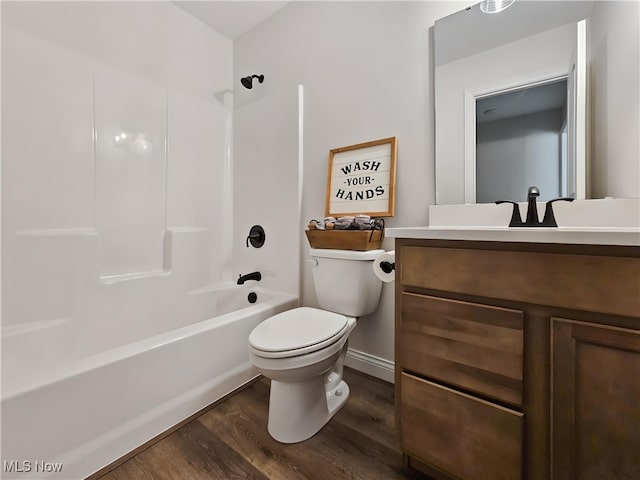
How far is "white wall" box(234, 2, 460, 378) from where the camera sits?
1.48 meters

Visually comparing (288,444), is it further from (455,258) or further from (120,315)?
(120,315)

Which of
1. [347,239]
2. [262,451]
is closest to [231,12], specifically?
[347,239]

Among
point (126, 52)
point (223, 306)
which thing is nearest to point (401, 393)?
point (223, 306)

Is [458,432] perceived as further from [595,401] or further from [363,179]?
[363,179]

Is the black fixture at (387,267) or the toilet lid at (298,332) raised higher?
the black fixture at (387,267)

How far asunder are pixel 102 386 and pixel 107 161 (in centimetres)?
125

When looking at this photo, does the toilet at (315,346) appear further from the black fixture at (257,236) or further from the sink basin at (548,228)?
the black fixture at (257,236)

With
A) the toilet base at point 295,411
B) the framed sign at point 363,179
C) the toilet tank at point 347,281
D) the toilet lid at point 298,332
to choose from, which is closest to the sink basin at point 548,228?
the framed sign at point 363,179

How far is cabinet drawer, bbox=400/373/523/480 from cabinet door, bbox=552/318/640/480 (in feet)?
0.33

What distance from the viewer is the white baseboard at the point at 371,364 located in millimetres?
1610

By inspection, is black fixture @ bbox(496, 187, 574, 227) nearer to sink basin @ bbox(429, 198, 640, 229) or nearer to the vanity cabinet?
sink basin @ bbox(429, 198, 640, 229)

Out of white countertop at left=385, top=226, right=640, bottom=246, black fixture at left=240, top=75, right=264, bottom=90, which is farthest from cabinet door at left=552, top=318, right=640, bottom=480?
black fixture at left=240, top=75, right=264, bottom=90

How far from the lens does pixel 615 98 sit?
101 cm

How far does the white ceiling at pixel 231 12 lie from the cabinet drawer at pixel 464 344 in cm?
224
